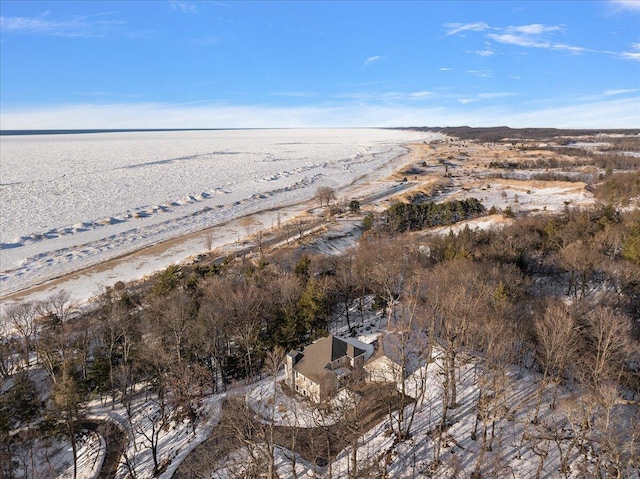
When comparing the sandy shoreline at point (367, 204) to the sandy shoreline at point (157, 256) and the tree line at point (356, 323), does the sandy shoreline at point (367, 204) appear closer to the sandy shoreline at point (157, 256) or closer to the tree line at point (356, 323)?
the sandy shoreline at point (157, 256)

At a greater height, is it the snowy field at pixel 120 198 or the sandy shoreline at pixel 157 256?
the snowy field at pixel 120 198

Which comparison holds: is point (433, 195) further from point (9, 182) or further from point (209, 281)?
point (9, 182)

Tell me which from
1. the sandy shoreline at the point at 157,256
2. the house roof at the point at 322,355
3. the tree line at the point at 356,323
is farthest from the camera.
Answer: the sandy shoreline at the point at 157,256

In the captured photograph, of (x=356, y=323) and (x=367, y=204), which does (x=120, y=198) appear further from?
(x=356, y=323)

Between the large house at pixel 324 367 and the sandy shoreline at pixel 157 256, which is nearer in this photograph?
the large house at pixel 324 367

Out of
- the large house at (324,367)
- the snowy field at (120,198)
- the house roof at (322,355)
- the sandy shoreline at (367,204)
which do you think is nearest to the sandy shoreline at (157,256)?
the sandy shoreline at (367,204)

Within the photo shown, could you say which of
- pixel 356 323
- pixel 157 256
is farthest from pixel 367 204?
pixel 356 323

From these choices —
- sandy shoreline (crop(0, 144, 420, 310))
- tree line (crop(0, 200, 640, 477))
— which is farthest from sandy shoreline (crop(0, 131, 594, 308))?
tree line (crop(0, 200, 640, 477))

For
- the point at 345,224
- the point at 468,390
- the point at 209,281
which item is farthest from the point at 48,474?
the point at 345,224
